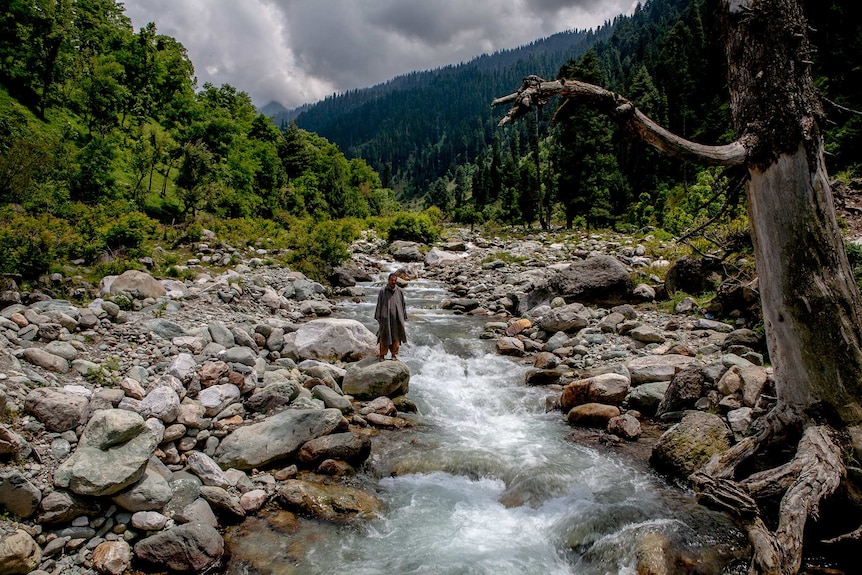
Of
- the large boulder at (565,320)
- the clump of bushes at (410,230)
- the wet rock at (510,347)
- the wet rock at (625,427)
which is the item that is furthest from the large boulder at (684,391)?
the clump of bushes at (410,230)

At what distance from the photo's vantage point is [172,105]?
30.9m

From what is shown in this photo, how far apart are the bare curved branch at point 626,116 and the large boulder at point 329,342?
7847 mm

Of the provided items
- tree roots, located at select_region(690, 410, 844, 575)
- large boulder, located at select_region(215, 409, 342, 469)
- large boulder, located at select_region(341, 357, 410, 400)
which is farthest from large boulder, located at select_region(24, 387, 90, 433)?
tree roots, located at select_region(690, 410, 844, 575)

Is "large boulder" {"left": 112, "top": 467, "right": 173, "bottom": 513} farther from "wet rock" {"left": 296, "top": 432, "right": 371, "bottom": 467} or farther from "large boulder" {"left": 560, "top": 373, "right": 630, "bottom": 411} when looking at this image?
"large boulder" {"left": 560, "top": 373, "right": 630, "bottom": 411}

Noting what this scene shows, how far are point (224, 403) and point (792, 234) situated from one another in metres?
7.94

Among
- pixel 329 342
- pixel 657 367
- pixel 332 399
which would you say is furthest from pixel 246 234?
pixel 657 367

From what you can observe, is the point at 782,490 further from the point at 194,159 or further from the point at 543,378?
the point at 194,159

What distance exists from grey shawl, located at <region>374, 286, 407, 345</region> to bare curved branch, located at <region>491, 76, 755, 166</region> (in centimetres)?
679

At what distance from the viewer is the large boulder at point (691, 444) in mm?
6184

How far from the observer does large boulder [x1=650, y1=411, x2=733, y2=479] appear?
20.3ft

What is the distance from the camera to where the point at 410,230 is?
39.4 metres

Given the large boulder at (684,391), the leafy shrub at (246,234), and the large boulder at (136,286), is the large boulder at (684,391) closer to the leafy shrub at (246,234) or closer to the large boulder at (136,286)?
the large boulder at (136,286)

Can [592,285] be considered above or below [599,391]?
above

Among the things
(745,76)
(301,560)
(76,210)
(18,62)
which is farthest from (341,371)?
(18,62)
